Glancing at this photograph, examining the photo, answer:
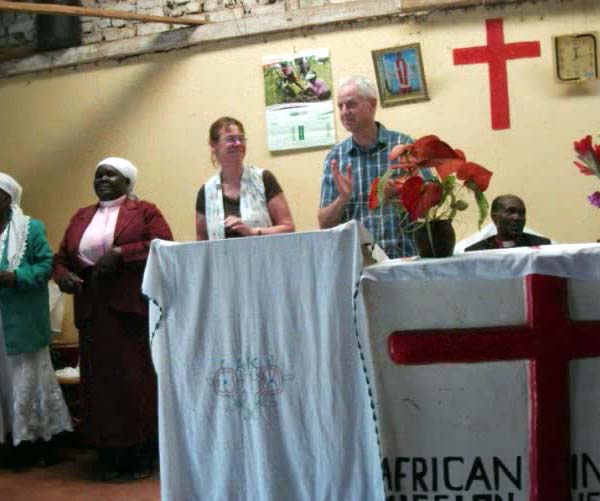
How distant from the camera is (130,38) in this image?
Answer: 5430mm

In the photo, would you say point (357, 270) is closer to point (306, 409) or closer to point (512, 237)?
point (306, 409)

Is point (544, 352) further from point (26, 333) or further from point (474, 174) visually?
point (26, 333)

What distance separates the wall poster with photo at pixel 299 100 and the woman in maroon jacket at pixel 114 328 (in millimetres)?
1045

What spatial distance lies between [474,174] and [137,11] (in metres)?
3.36

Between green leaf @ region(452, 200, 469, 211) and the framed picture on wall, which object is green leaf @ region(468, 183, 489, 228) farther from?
the framed picture on wall

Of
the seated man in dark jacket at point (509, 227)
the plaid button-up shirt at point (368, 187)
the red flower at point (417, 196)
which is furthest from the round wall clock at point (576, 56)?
the red flower at point (417, 196)

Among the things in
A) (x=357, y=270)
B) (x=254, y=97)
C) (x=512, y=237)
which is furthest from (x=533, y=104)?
(x=357, y=270)

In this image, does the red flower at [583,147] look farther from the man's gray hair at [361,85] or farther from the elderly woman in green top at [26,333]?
the elderly woman in green top at [26,333]

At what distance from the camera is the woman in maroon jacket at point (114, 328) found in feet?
13.7

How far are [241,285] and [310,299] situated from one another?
0.23 m

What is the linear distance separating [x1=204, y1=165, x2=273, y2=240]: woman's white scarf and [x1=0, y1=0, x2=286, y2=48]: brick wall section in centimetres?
154

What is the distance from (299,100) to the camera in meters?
4.97

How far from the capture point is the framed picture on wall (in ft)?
15.5

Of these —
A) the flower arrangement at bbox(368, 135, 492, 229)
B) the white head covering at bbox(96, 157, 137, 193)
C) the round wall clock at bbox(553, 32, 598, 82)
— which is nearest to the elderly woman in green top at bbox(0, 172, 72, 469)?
the white head covering at bbox(96, 157, 137, 193)
